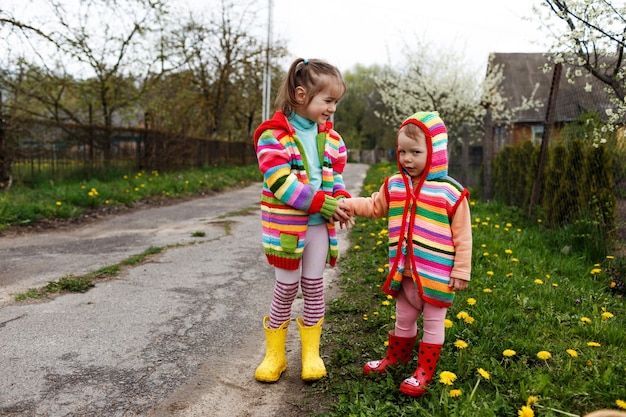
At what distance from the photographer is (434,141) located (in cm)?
224

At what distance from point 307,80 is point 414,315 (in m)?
1.27

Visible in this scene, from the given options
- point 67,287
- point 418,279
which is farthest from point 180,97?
point 418,279

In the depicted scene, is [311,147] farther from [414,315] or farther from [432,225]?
[414,315]

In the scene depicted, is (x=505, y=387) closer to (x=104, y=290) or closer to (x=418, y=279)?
(x=418, y=279)

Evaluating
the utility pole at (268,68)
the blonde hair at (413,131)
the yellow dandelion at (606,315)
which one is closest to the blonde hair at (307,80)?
the blonde hair at (413,131)

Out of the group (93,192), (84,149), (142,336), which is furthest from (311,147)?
→ (84,149)

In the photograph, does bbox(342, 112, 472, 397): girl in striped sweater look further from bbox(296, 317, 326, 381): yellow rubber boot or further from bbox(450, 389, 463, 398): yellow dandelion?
bbox(296, 317, 326, 381): yellow rubber boot

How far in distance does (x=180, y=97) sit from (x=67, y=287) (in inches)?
523

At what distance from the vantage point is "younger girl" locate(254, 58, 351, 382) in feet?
8.03

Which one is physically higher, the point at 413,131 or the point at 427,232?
the point at 413,131

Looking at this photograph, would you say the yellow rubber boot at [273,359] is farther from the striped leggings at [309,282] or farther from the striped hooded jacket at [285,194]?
the striped hooded jacket at [285,194]

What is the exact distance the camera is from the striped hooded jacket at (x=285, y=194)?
2.41 m

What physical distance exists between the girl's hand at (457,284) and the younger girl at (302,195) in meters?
0.61

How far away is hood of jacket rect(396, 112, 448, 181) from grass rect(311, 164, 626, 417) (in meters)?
0.86
